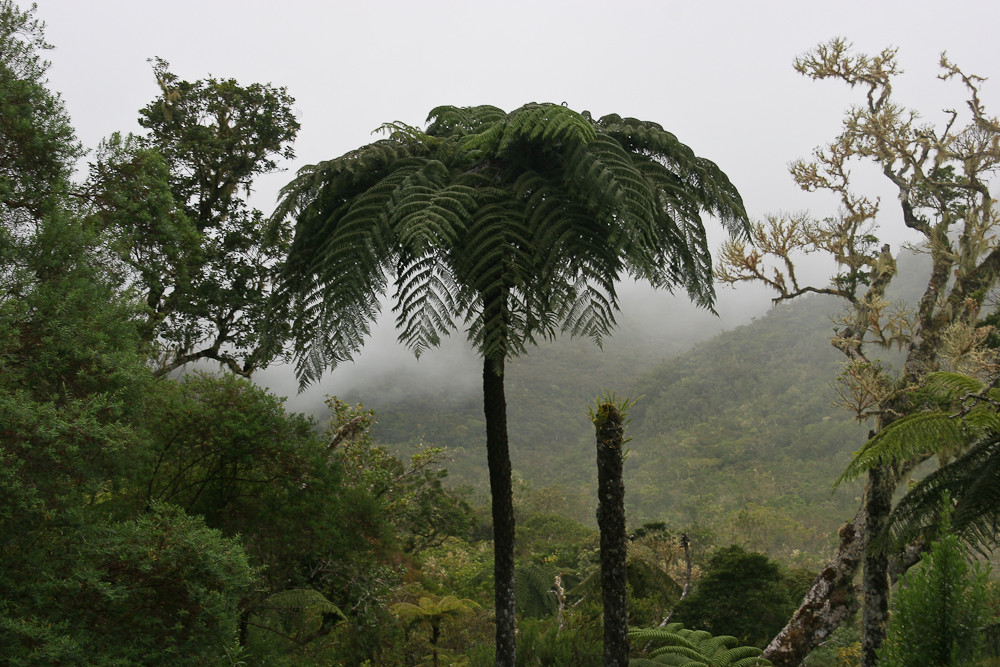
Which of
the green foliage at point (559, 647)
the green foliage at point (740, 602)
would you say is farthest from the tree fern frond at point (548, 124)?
the green foliage at point (740, 602)

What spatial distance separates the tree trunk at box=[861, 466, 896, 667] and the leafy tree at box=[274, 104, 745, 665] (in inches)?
158

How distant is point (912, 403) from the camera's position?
22.7 feet

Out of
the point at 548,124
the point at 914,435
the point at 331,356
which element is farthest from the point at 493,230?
the point at 914,435

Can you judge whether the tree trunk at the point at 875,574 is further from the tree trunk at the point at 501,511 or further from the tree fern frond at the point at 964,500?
the tree trunk at the point at 501,511

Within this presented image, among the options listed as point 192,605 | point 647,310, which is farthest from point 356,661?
point 647,310

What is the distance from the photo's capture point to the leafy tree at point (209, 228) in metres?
5.61

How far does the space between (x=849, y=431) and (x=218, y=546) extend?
48.4 m

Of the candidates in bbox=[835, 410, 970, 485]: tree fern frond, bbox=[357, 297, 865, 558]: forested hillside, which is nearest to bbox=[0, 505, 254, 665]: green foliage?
bbox=[835, 410, 970, 485]: tree fern frond

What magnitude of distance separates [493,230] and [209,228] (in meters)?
4.97

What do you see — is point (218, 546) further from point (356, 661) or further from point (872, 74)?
point (872, 74)

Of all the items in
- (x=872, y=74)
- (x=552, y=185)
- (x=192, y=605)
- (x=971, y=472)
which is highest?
(x=872, y=74)

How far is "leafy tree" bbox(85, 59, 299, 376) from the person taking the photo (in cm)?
561

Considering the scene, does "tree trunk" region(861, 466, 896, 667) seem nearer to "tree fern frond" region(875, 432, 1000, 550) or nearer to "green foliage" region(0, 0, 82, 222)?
"tree fern frond" region(875, 432, 1000, 550)

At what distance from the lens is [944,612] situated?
250 cm
